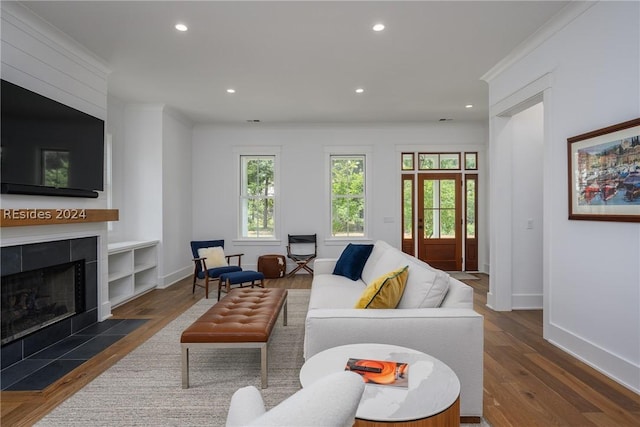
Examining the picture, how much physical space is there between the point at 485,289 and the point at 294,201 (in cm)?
358

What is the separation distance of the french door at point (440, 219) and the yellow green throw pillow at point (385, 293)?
4516 millimetres

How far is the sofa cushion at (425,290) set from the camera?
6.92 feet

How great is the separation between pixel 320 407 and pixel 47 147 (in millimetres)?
3524

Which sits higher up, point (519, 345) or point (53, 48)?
point (53, 48)

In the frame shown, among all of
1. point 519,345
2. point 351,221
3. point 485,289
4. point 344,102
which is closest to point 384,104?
point 344,102

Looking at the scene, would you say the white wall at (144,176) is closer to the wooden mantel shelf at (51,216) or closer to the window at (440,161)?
the wooden mantel shelf at (51,216)

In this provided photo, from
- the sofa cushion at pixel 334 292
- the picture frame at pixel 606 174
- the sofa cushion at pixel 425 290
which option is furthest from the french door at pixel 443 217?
the sofa cushion at pixel 425 290

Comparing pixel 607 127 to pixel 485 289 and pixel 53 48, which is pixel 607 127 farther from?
pixel 53 48

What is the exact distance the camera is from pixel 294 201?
6.53m

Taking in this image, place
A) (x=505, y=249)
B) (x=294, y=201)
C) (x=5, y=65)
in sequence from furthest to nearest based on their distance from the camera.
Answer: (x=294, y=201)
(x=505, y=249)
(x=5, y=65)

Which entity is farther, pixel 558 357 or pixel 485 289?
pixel 485 289

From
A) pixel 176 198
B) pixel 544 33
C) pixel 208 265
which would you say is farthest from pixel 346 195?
pixel 544 33

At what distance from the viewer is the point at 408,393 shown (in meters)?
1.38

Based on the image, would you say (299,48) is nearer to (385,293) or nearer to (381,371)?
(385,293)
